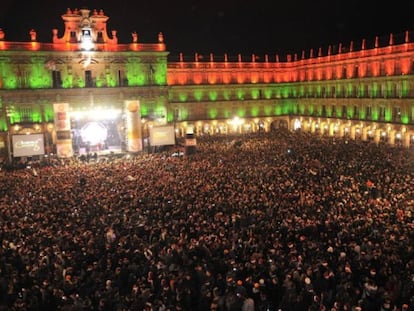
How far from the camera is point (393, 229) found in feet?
50.5

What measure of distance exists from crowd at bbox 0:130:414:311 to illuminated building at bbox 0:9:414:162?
1771cm

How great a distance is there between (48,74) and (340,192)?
3396 centimetres

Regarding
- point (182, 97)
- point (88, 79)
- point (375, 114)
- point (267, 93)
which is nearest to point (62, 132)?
point (88, 79)

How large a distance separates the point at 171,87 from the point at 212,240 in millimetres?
42886

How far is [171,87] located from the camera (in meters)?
56.0

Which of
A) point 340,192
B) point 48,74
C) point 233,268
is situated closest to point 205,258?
point 233,268

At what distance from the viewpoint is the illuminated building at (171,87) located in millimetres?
43344

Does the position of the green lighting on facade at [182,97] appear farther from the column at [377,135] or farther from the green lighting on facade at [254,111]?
the column at [377,135]

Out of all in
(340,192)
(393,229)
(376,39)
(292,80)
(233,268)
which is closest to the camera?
(233,268)

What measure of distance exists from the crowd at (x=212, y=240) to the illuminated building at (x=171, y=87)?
17.7 meters

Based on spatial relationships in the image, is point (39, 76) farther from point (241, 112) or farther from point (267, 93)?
point (267, 93)

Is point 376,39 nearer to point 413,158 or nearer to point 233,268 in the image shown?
point 413,158

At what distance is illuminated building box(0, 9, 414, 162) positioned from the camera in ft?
142

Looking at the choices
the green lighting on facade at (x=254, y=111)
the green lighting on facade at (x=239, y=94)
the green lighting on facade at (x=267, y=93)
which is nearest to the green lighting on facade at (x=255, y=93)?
the green lighting on facade at (x=267, y=93)
